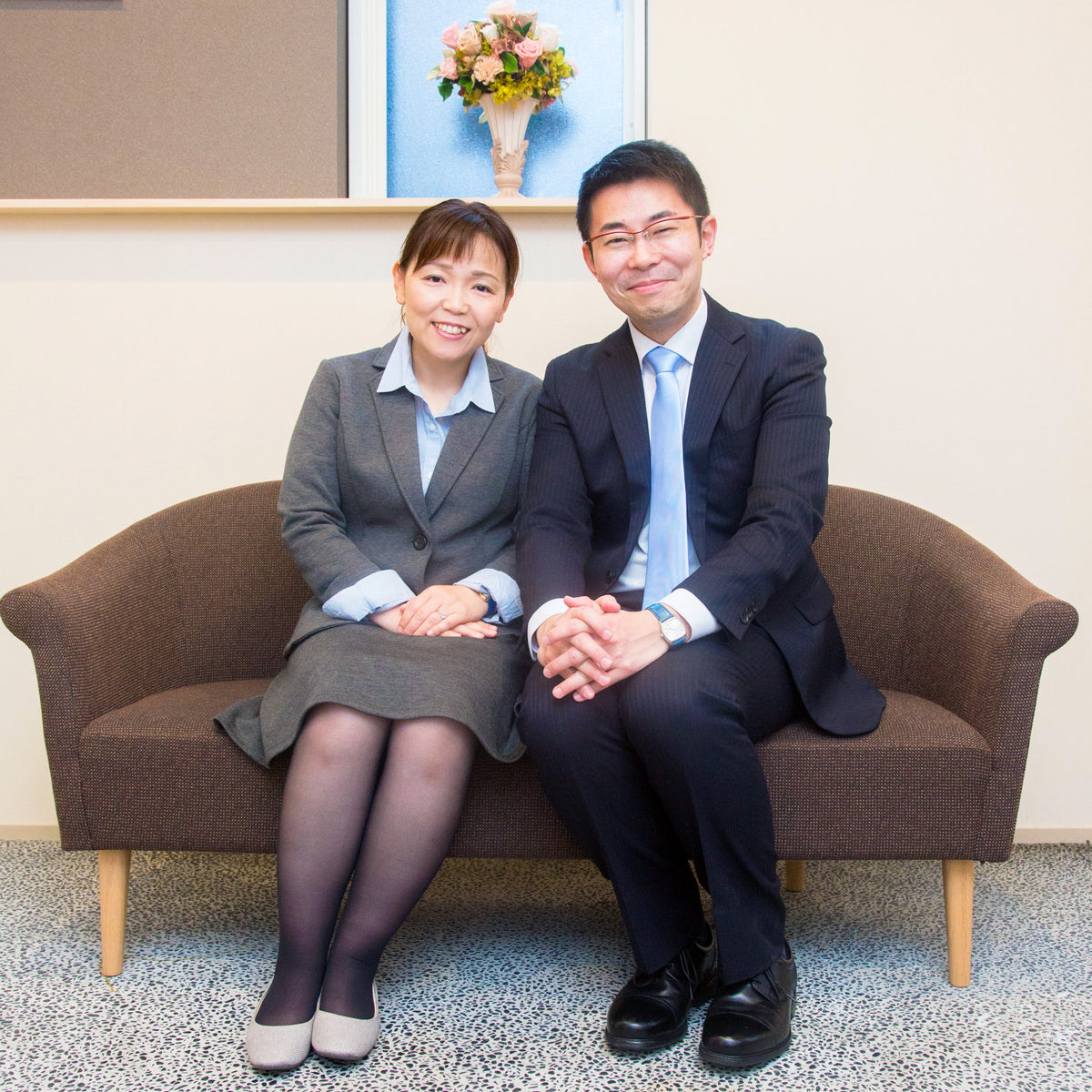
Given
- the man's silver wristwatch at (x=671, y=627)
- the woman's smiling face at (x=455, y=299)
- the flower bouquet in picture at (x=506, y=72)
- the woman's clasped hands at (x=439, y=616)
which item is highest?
the flower bouquet in picture at (x=506, y=72)

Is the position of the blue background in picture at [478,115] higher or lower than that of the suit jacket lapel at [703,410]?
higher

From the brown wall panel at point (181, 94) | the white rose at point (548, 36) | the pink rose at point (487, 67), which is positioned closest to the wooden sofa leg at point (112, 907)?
the brown wall panel at point (181, 94)

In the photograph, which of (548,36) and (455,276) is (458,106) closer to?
(548,36)

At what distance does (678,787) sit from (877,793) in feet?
1.20

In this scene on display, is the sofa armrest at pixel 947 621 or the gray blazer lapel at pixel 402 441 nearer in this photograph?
the sofa armrest at pixel 947 621

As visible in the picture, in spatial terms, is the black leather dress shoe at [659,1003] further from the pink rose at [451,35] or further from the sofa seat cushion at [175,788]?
the pink rose at [451,35]

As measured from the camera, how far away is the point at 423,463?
1806 millimetres

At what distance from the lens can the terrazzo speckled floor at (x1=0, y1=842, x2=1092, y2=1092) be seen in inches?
55.1

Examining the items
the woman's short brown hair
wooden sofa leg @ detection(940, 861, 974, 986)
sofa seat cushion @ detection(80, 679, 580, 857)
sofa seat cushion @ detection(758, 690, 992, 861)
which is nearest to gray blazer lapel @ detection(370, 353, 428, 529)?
the woman's short brown hair

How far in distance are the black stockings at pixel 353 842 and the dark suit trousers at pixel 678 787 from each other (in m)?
0.16

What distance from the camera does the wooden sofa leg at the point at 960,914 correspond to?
64.8 inches

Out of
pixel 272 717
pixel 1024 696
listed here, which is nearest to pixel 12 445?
pixel 272 717

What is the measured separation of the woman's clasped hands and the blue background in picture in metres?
1.14

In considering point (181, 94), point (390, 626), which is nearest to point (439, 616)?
point (390, 626)
